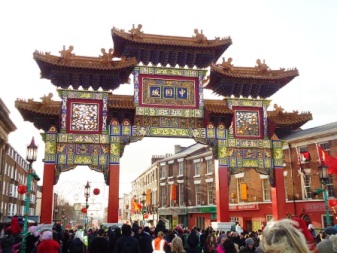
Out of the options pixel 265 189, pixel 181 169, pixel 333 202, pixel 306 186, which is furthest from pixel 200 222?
pixel 333 202

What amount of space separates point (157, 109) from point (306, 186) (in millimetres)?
15942

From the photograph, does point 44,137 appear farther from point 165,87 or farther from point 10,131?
point 10,131

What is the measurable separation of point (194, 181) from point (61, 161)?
889 inches

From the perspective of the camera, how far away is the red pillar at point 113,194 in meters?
19.5

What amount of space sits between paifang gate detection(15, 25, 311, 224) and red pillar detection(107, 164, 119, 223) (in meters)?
0.05

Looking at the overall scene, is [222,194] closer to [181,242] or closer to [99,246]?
[99,246]

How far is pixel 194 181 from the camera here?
40281 millimetres

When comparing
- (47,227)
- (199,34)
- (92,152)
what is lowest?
(47,227)

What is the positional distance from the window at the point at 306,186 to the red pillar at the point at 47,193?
20023mm

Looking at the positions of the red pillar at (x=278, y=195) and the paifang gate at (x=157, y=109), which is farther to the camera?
the red pillar at (x=278, y=195)

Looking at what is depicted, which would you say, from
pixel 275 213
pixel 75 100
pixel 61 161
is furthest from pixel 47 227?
pixel 275 213

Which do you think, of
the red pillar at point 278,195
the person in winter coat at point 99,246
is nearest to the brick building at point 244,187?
the red pillar at point 278,195

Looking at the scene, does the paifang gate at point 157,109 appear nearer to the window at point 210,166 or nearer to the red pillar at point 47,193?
the red pillar at point 47,193

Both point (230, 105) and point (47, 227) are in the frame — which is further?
point (230, 105)
